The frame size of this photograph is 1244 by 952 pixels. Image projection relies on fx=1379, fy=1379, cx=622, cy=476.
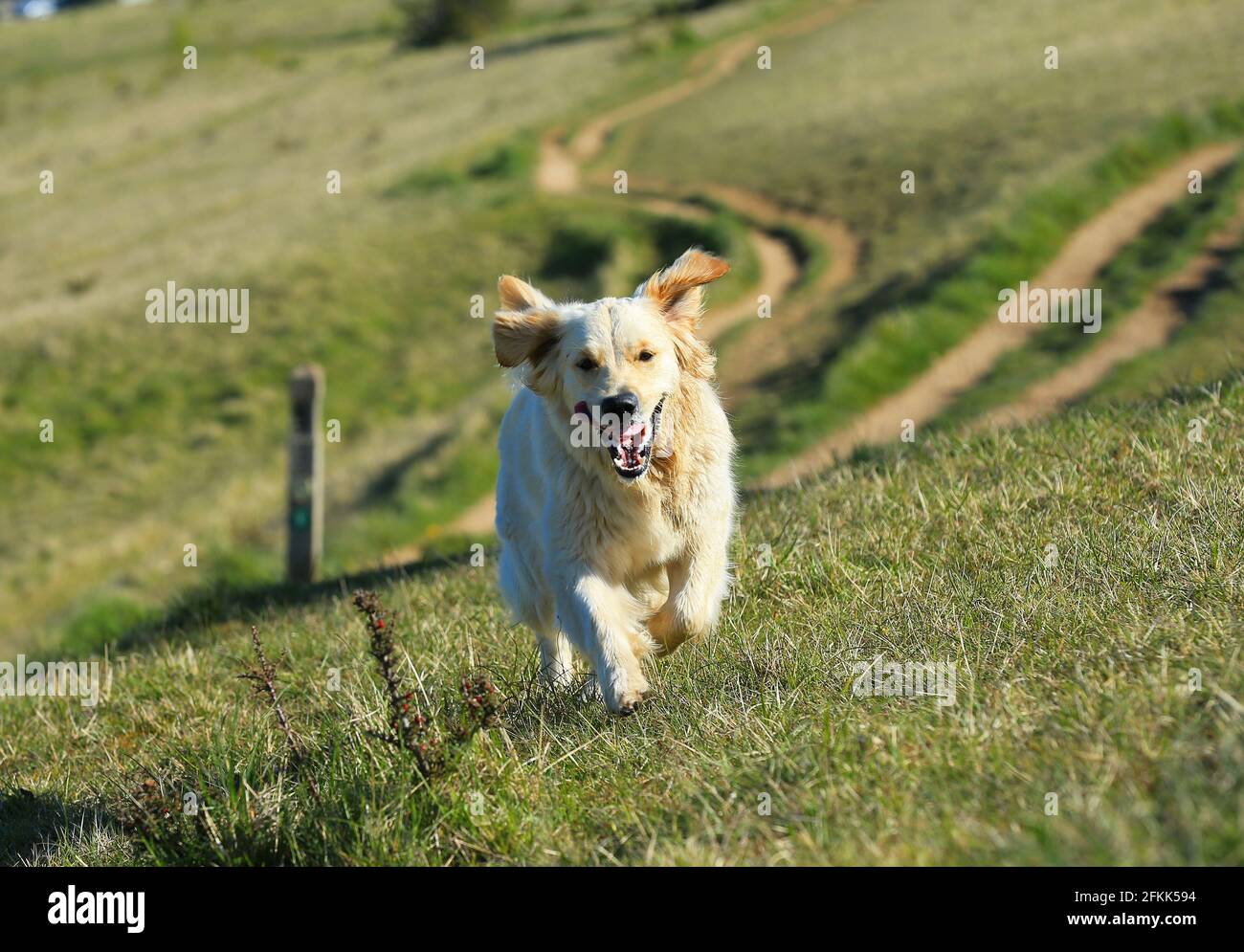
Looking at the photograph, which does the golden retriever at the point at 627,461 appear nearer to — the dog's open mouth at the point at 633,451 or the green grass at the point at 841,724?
the dog's open mouth at the point at 633,451

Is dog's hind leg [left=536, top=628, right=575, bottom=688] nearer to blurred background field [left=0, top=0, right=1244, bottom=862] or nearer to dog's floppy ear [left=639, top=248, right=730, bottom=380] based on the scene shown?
blurred background field [left=0, top=0, right=1244, bottom=862]

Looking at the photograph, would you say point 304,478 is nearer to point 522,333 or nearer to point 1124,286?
point 522,333

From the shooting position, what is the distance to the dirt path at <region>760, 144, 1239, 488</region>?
18281 millimetres

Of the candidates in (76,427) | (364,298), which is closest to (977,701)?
(76,427)

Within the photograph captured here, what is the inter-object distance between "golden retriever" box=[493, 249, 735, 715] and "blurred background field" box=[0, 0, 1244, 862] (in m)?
0.31

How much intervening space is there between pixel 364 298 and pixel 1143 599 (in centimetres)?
2791

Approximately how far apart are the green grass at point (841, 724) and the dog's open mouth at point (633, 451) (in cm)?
77

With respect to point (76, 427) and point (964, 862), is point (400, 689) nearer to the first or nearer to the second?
point (964, 862)

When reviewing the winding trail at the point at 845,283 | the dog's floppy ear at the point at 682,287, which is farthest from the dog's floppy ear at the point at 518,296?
the winding trail at the point at 845,283

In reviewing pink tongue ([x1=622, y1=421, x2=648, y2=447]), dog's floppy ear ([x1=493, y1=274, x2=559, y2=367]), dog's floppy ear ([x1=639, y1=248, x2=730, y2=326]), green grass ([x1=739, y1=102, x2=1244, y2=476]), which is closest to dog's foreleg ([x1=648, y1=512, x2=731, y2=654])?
pink tongue ([x1=622, y1=421, x2=648, y2=447])

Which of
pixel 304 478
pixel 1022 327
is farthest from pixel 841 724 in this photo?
pixel 1022 327

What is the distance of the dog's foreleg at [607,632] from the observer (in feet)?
16.1

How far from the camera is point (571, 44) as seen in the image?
63312mm

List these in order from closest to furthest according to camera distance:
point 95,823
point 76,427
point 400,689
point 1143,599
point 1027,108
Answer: point 1143,599, point 95,823, point 400,689, point 76,427, point 1027,108
